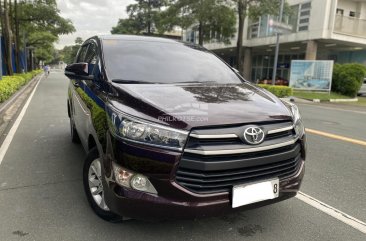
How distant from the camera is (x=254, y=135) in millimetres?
2578

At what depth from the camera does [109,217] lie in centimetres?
301

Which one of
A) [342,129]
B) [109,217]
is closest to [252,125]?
[109,217]

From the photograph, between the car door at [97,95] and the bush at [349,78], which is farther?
the bush at [349,78]

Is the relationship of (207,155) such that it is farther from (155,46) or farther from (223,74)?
(155,46)

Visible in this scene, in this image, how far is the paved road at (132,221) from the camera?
2980 mm

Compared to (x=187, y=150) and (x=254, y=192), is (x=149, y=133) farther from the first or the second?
(x=254, y=192)

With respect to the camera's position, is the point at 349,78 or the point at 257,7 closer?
the point at 349,78

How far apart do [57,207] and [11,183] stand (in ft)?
3.42

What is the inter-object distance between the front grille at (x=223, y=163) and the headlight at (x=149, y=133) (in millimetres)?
91

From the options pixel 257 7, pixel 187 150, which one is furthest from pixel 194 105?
pixel 257 7

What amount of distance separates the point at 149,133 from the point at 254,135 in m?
0.81

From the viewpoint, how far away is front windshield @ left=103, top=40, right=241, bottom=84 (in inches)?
141

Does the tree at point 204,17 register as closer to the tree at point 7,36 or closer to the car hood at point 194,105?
the tree at point 7,36

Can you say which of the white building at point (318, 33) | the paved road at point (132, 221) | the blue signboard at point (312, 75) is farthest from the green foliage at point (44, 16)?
the paved road at point (132, 221)
